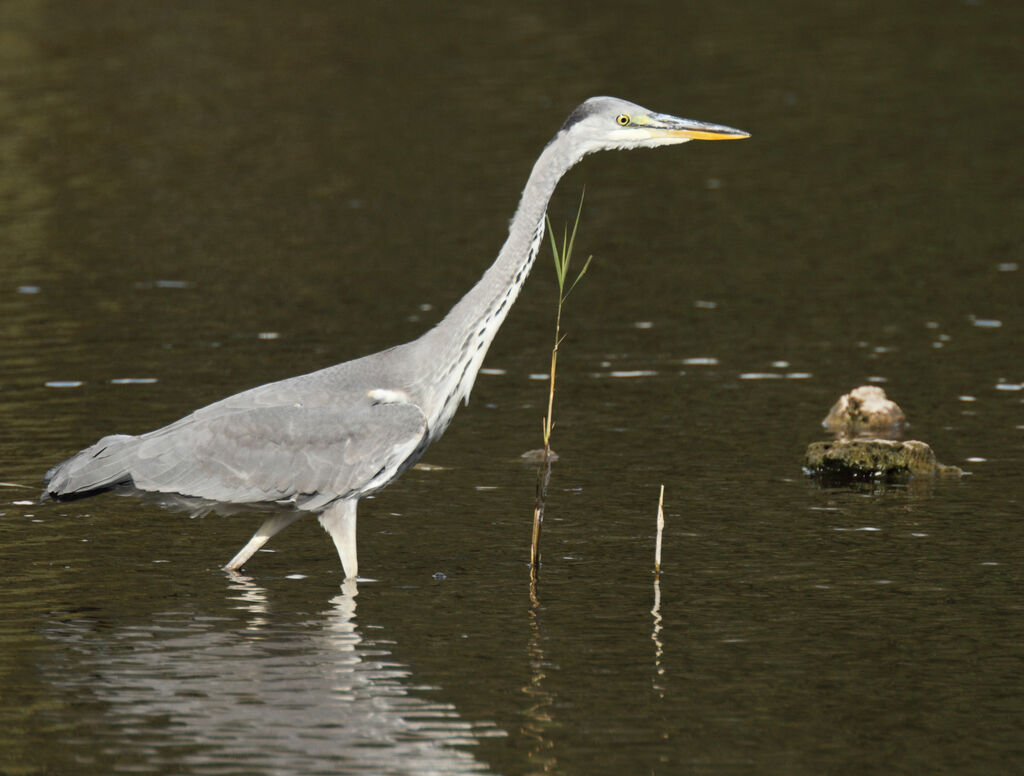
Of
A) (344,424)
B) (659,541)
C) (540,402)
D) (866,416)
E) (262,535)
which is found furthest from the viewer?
(540,402)

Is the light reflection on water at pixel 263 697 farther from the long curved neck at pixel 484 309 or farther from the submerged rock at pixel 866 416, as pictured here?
the submerged rock at pixel 866 416

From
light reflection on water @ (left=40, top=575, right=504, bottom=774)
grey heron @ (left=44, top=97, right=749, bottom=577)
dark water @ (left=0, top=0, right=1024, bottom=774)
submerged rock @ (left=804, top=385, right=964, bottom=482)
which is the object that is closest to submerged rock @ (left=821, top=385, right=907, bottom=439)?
dark water @ (left=0, top=0, right=1024, bottom=774)

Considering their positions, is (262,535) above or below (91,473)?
below

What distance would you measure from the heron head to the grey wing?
6.99 feet

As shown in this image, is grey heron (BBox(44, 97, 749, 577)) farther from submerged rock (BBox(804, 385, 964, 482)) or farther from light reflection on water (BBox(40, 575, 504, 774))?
submerged rock (BBox(804, 385, 964, 482))

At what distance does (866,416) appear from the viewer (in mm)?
15797

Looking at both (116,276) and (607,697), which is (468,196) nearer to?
(116,276)

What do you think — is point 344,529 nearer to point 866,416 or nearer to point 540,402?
point 540,402

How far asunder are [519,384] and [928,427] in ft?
13.3

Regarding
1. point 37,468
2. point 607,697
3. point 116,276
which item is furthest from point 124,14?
point 607,697

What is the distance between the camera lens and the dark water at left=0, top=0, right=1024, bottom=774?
939cm

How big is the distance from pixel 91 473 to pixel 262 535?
1.19m

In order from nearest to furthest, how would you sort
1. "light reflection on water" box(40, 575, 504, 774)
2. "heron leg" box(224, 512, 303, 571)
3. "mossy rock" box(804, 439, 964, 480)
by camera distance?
"light reflection on water" box(40, 575, 504, 774) → "heron leg" box(224, 512, 303, 571) → "mossy rock" box(804, 439, 964, 480)

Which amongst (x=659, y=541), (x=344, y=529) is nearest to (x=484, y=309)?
(x=344, y=529)
